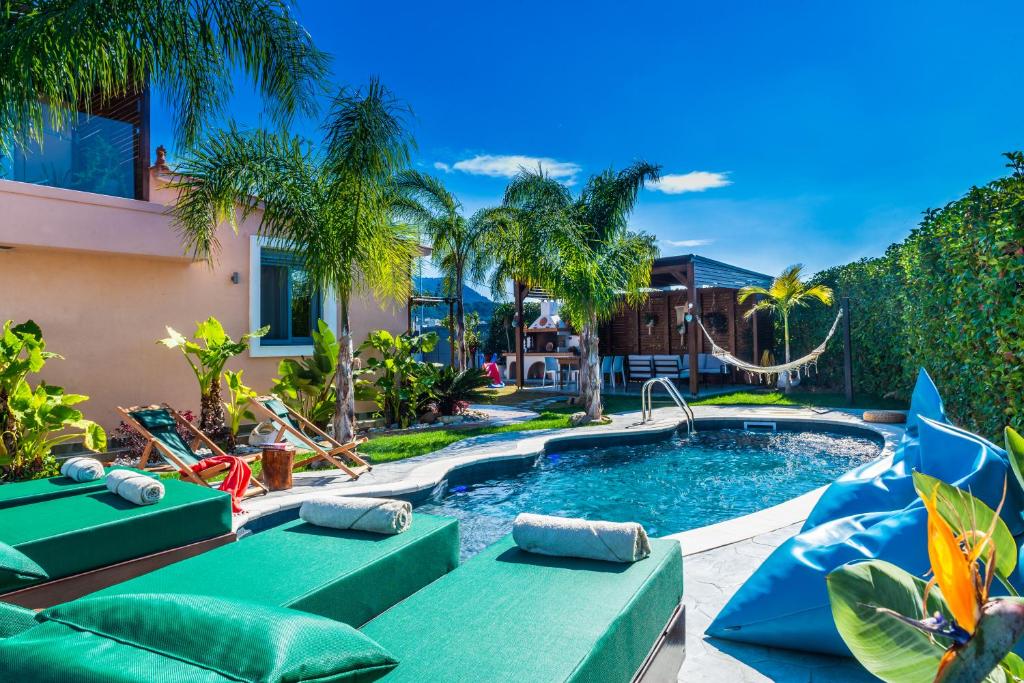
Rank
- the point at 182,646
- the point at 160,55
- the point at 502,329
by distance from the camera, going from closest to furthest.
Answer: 1. the point at 182,646
2. the point at 160,55
3. the point at 502,329

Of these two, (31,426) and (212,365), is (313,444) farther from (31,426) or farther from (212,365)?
(31,426)

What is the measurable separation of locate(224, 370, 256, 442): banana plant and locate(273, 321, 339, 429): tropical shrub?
0.58m

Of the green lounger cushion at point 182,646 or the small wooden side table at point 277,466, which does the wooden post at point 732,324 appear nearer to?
the small wooden side table at point 277,466

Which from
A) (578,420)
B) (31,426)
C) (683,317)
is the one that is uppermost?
(683,317)

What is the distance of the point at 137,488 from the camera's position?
4.02 metres

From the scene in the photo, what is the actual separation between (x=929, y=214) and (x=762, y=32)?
17.6 ft

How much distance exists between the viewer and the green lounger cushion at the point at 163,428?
6.53 metres

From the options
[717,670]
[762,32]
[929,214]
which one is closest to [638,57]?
[762,32]

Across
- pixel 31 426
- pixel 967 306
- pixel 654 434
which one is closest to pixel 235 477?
pixel 31 426

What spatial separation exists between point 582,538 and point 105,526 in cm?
284

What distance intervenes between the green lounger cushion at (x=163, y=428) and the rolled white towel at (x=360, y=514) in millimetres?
3740

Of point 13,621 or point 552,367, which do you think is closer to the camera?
point 13,621

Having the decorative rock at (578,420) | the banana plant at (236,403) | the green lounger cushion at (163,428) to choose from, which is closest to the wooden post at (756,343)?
the decorative rock at (578,420)

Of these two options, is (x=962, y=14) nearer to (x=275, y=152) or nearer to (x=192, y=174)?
(x=275, y=152)
